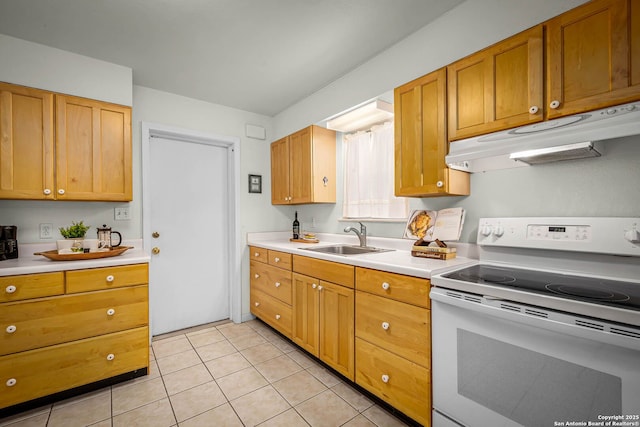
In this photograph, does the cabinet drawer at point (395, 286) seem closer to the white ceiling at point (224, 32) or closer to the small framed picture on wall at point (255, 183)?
the white ceiling at point (224, 32)

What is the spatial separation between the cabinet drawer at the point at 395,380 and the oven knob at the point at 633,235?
1096mm

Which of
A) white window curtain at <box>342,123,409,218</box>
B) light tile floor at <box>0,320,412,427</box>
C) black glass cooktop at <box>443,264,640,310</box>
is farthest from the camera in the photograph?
white window curtain at <box>342,123,409,218</box>

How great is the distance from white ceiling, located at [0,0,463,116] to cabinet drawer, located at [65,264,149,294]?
168 cm

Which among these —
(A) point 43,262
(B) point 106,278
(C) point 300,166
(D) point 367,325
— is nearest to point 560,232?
(D) point 367,325

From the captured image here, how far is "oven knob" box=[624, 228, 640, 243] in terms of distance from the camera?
126 cm

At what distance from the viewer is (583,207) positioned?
4.85ft

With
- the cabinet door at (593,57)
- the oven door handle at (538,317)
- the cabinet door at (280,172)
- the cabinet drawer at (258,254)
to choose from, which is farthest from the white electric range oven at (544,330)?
the cabinet door at (280,172)

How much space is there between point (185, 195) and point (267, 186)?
959 millimetres

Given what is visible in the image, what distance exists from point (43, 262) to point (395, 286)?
2.34m

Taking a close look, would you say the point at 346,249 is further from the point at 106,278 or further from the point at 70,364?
the point at 70,364

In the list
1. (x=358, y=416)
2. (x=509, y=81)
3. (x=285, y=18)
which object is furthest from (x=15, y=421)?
(x=509, y=81)

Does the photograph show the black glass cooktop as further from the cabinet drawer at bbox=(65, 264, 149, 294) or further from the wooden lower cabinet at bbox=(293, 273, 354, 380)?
the cabinet drawer at bbox=(65, 264, 149, 294)

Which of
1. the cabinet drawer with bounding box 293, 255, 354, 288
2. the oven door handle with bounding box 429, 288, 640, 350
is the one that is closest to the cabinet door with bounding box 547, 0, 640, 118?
the oven door handle with bounding box 429, 288, 640, 350

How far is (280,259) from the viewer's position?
2730mm
